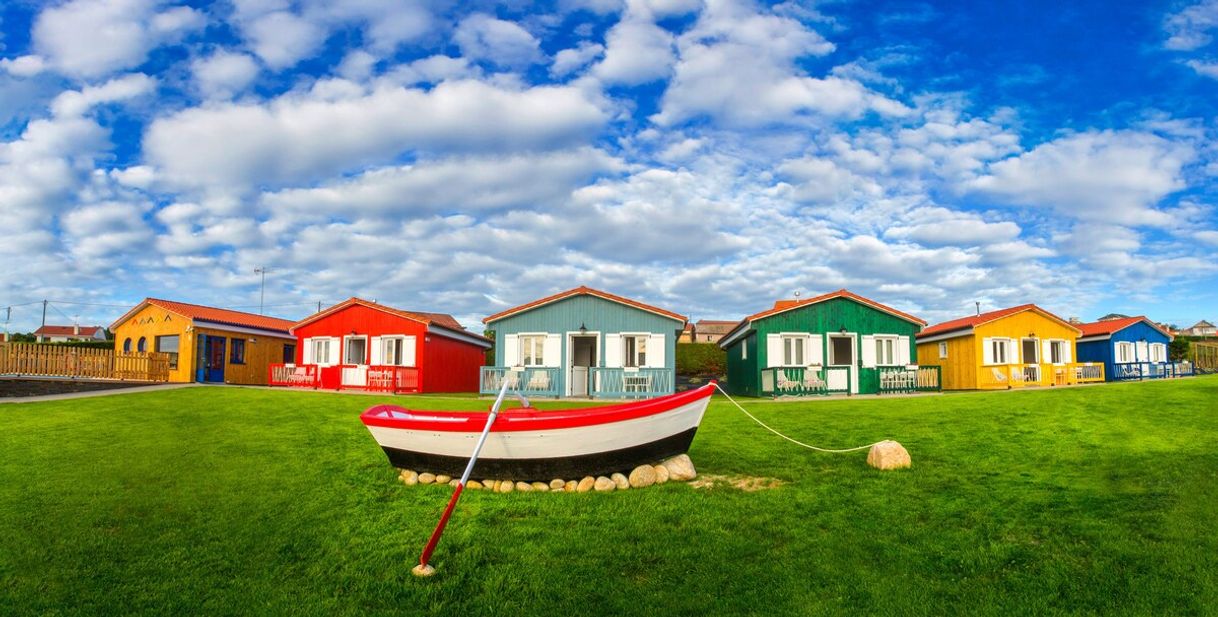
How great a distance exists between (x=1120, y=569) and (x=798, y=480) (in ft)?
12.5

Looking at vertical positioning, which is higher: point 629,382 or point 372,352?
point 372,352

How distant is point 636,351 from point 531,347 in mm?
3679

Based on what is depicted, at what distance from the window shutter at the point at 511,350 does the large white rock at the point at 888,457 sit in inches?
606

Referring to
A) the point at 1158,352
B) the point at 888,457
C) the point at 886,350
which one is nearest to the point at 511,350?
the point at 886,350

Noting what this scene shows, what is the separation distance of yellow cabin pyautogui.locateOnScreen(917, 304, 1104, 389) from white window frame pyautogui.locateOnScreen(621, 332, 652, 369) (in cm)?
1337

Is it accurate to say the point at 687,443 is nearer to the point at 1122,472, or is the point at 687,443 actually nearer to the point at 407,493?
the point at 407,493

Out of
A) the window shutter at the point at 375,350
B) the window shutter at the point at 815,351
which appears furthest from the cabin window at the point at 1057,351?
the window shutter at the point at 375,350

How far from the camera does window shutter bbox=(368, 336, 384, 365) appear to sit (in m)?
26.6

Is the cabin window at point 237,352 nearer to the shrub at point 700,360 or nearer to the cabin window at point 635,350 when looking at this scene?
the cabin window at point 635,350

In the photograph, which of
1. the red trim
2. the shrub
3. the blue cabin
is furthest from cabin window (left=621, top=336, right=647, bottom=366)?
the blue cabin

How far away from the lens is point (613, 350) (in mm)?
23188

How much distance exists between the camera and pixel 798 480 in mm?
9133

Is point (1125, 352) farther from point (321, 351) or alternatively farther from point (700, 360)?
point (321, 351)

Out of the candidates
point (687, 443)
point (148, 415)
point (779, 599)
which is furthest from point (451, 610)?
point (148, 415)
